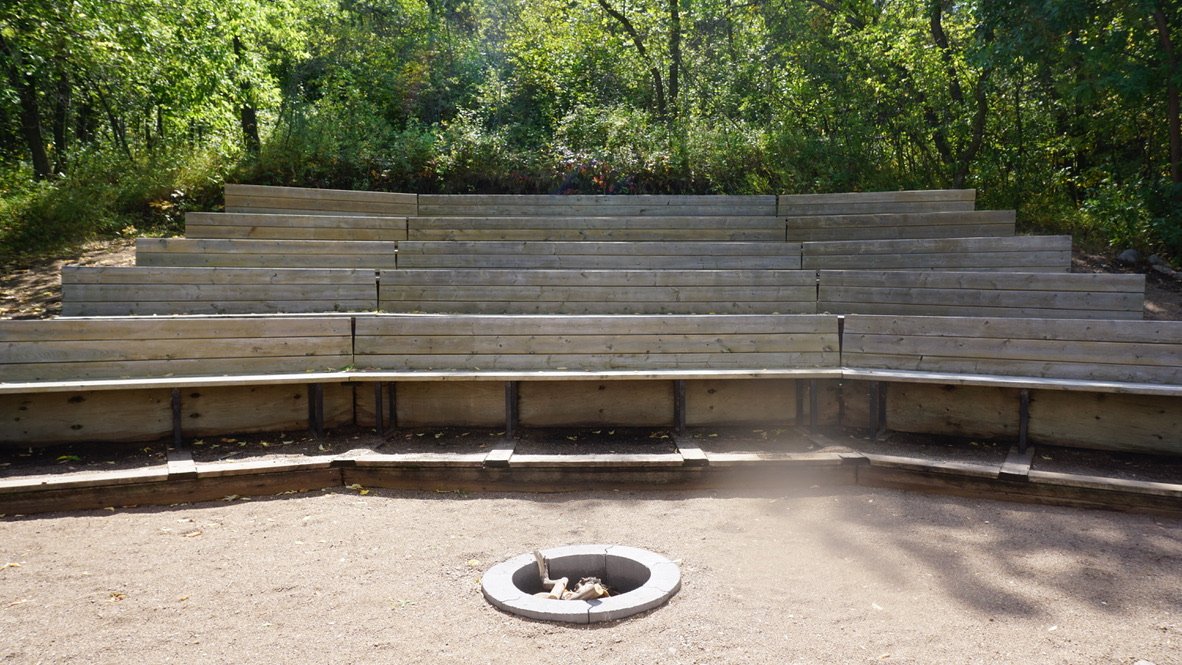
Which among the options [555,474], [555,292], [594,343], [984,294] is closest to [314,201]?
[555,292]

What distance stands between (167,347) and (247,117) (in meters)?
11.4

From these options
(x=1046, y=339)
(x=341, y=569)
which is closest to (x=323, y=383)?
(x=341, y=569)

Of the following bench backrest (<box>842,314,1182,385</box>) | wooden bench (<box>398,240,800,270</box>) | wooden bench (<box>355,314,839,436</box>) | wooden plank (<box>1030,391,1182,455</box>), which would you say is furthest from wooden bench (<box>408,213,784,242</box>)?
wooden plank (<box>1030,391,1182,455</box>)

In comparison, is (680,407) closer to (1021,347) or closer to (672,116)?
(1021,347)

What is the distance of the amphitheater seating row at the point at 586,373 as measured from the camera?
20.0 ft

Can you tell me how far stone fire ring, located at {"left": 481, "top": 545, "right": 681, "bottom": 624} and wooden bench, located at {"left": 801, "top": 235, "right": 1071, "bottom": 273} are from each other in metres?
5.64

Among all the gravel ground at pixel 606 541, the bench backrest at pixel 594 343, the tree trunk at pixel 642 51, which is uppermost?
the tree trunk at pixel 642 51

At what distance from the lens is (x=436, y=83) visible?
17938 mm

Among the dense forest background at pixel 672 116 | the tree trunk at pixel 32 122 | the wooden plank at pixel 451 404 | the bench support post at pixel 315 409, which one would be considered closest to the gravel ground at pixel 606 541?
the bench support post at pixel 315 409

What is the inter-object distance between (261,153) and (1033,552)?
11.1 meters

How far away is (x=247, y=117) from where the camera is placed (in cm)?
1639

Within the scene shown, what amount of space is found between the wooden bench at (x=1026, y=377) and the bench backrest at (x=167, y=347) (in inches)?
166

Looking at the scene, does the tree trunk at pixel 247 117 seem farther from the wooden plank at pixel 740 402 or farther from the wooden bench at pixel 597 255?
the wooden plank at pixel 740 402

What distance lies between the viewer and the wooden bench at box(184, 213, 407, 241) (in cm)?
938
